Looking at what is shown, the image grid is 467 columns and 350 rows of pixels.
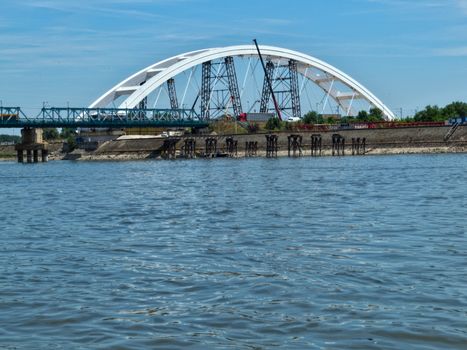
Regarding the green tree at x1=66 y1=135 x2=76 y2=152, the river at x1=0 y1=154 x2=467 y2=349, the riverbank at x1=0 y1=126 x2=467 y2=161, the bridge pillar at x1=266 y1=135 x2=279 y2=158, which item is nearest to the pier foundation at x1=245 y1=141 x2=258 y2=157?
the riverbank at x1=0 y1=126 x2=467 y2=161

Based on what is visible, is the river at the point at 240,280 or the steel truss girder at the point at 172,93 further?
the steel truss girder at the point at 172,93

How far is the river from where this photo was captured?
1035 cm

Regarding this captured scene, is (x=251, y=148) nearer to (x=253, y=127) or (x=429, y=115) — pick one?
(x=253, y=127)

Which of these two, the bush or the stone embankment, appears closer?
the stone embankment

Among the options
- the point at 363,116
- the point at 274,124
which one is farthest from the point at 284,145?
the point at 363,116

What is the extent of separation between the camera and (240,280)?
44.7 feet

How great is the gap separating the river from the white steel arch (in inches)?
4921

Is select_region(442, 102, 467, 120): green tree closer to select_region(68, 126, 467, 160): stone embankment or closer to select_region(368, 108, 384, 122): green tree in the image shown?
select_region(368, 108, 384, 122): green tree

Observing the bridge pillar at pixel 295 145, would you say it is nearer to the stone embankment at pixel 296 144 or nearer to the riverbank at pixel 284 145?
the stone embankment at pixel 296 144

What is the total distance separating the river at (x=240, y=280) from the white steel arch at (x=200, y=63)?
125m

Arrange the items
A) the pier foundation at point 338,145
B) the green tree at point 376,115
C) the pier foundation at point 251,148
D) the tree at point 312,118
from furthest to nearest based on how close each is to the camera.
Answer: the tree at point 312,118, the green tree at point 376,115, the pier foundation at point 251,148, the pier foundation at point 338,145

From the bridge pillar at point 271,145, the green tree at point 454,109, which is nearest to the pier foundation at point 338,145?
the bridge pillar at point 271,145

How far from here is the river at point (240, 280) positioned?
1035 centimetres

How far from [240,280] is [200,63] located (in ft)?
453
